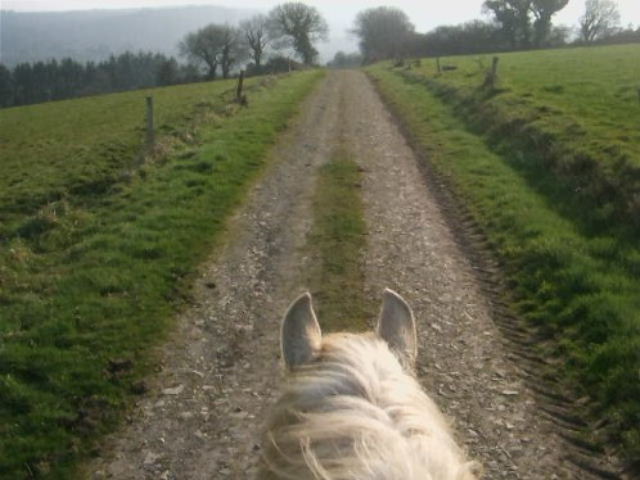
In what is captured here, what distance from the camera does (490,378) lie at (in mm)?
6477

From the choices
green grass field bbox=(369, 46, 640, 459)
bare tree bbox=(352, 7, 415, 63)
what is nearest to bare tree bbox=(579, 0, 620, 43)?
bare tree bbox=(352, 7, 415, 63)

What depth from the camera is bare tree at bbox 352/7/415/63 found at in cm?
9425

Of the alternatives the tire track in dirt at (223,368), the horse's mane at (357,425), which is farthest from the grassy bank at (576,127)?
the horse's mane at (357,425)

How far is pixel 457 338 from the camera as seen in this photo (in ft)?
23.8

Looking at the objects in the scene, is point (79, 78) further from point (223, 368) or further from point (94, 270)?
point (223, 368)

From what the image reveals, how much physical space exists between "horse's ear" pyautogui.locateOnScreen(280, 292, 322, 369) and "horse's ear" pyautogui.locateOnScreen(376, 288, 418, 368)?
32cm

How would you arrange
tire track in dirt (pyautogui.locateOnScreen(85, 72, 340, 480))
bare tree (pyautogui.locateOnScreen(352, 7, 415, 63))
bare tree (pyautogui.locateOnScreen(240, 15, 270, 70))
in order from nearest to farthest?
tire track in dirt (pyautogui.locateOnScreen(85, 72, 340, 480)), bare tree (pyautogui.locateOnScreen(240, 15, 270, 70)), bare tree (pyautogui.locateOnScreen(352, 7, 415, 63))

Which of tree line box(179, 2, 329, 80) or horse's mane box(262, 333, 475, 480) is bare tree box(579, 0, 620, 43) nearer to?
tree line box(179, 2, 329, 80)

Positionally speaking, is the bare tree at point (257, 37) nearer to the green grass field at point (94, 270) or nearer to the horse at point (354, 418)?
the green grass field at point (94, 270)

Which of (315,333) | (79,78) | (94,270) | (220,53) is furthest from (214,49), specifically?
(315,333)

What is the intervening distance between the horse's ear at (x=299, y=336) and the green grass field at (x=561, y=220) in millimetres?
3792

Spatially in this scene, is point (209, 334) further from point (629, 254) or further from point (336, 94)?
point (336, 94)

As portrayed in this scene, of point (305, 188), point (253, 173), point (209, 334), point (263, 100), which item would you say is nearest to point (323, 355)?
point (209, 334)

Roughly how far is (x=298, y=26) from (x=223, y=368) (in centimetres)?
8587
